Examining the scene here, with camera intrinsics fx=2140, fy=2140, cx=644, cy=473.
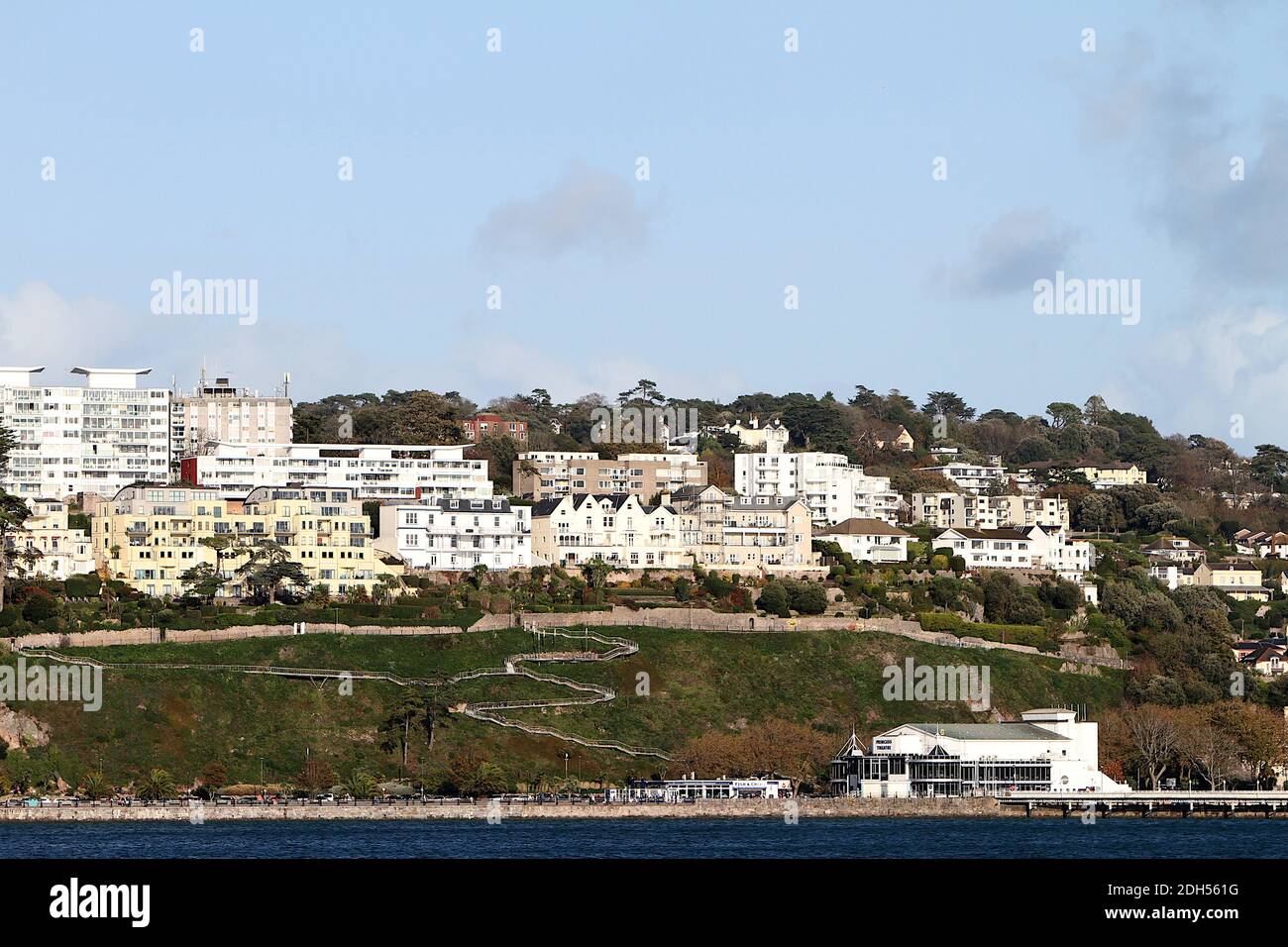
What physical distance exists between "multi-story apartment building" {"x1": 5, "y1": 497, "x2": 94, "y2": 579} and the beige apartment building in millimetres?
25477

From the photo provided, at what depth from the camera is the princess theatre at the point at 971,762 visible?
3701 inches

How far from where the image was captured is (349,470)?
134 meters

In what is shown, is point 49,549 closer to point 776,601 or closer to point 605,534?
point 605,534

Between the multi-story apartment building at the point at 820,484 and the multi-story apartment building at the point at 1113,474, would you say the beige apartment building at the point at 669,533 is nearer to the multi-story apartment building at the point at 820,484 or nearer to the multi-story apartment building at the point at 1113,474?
the multi-story apartment building at the point at 820,484

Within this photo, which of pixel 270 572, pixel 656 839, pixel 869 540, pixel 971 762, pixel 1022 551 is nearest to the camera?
pixel 656 839

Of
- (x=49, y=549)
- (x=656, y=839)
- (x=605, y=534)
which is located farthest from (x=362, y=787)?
(x=605, y=534)

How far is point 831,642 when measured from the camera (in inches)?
4387

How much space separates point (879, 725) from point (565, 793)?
67.0 ft

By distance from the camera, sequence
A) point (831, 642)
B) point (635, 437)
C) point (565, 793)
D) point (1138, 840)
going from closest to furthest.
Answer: point (1138, 840), point (565, 793), point (831, 642), point (635, 437)

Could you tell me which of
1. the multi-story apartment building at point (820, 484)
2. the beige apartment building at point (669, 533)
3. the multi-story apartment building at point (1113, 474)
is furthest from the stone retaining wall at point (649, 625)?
the multi-story apartment building at point (1113, 474)

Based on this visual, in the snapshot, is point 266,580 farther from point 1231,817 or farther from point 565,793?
point 1231,817

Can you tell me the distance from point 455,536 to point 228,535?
13149 mm

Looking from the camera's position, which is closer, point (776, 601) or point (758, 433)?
point (776, 601)
